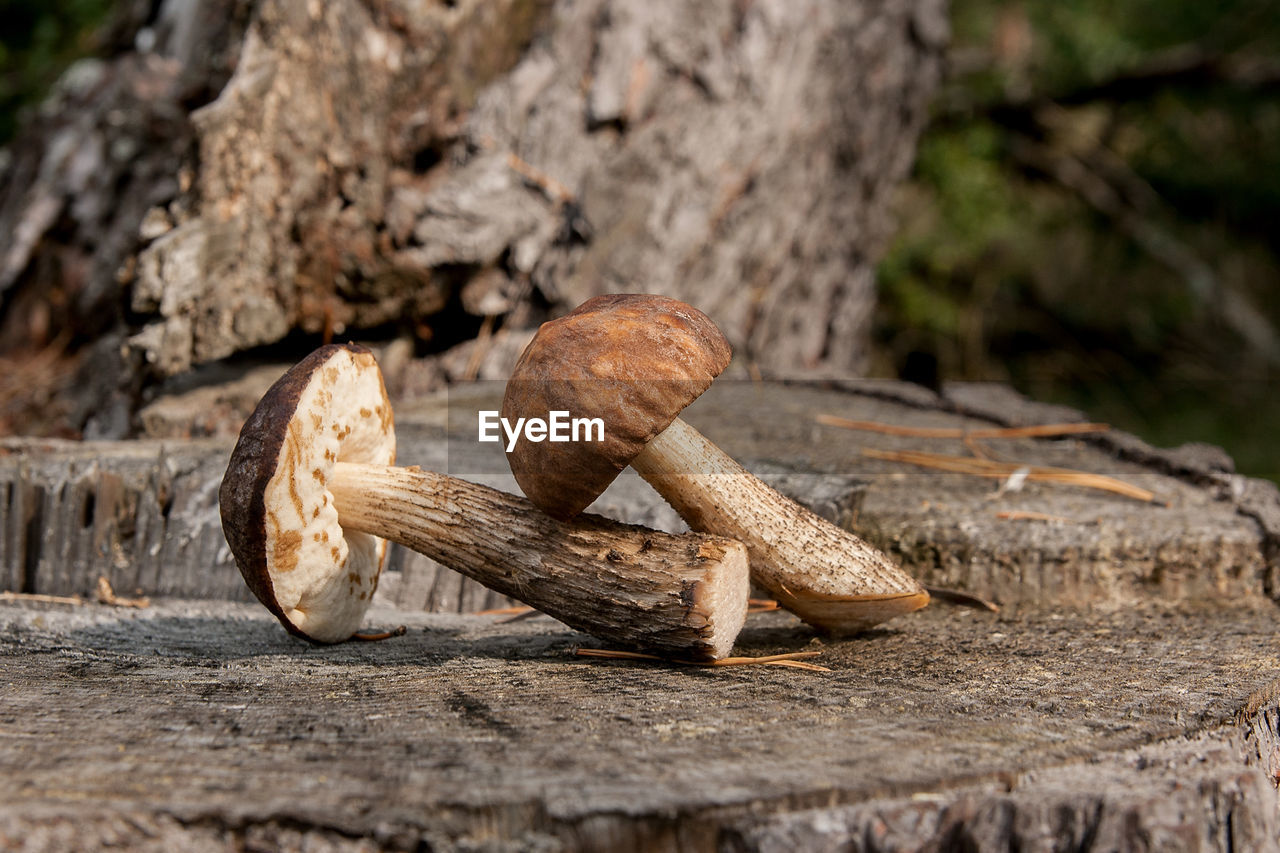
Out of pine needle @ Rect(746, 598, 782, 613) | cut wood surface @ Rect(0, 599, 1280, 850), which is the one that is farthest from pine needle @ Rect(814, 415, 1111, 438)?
cut wood surface @ Rect(0, 599, 1280, 850)

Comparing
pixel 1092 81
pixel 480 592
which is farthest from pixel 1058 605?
pixel 1092 81

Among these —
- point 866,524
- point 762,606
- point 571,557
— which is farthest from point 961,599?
point 571,557

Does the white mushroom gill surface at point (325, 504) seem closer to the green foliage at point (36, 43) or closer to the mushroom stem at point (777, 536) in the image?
the mushroom stem at point (777, 536)

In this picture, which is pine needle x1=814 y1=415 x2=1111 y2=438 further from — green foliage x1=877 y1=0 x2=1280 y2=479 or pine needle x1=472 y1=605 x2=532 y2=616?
green foliage x1=877 y1=0 x2=1280 y2=479

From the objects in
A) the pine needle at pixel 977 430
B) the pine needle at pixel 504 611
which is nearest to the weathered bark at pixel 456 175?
the pine needle at pixel 977 430

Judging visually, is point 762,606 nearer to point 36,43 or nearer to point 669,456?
point 669,456

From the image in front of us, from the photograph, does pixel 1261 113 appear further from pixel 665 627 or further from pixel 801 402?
pixel 665 627
